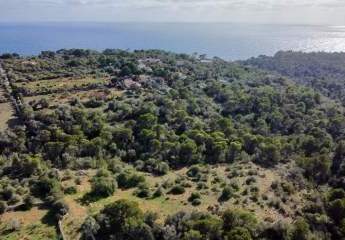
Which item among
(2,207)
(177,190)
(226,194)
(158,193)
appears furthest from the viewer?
(177,190)

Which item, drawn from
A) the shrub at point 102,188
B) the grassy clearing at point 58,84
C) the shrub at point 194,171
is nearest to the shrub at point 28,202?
the shrub at point 102,188

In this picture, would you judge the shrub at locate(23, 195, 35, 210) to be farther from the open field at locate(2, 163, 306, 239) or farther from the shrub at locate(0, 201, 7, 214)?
the shrub at locate(0, 201, 7, 214)

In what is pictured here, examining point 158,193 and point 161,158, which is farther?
point 161,158

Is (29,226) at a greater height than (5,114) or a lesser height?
lesser

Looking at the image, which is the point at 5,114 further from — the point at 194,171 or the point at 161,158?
the point at 194,171

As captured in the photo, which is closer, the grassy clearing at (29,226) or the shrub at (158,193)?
the grassy clearing at (29,226)

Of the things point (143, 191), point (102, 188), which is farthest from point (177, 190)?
point (102, 188)

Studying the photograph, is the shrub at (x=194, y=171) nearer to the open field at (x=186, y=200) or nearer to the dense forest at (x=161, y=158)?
the dense forest at (x=161, y=158)

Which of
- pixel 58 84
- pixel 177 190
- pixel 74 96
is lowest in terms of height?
pixel 177 190

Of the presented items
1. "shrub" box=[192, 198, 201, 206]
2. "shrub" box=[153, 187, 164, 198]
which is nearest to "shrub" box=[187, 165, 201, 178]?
"shrub" box=[153, 187, 164, 198]
